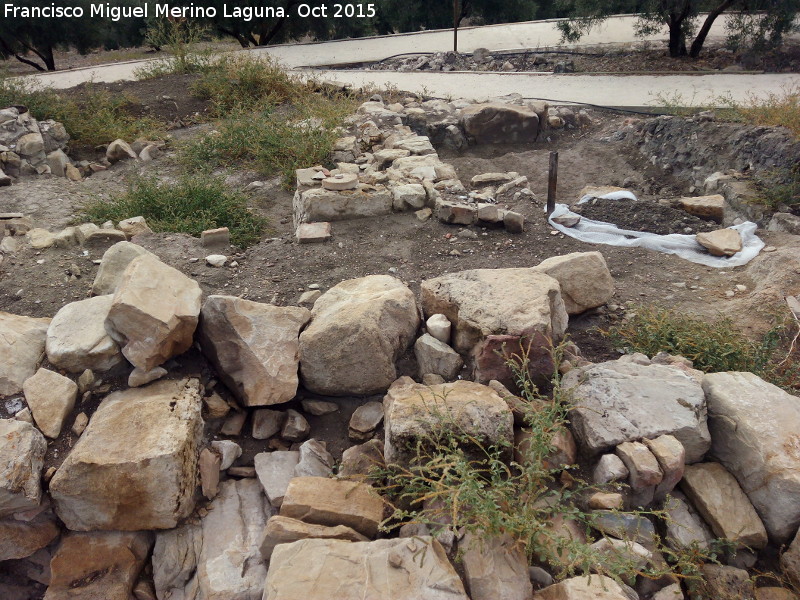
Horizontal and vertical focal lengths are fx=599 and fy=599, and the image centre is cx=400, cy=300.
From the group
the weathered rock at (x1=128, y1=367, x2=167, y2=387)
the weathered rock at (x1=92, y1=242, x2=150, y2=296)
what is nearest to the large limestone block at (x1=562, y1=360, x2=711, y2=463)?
the weathered rock at (x1=128, y1=367, x2=167, y2=387)

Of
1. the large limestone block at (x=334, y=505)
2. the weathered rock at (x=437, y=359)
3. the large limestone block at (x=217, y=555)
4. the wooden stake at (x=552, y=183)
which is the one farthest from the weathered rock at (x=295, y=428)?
the wooden stake at (x=552, y=183)

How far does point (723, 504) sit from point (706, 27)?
1008 cm

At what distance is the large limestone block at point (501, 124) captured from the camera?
8.04 m

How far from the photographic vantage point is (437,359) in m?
3.36

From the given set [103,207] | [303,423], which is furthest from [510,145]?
[303,423]

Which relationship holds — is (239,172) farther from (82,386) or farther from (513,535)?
(513,535)

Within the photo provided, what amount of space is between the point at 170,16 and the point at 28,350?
13690mm

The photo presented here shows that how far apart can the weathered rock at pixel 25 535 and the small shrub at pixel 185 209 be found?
9.65 ft

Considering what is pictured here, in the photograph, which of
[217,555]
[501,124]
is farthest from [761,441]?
[501,124]

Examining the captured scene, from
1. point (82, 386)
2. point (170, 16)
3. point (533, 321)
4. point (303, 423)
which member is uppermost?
point (170, 16)

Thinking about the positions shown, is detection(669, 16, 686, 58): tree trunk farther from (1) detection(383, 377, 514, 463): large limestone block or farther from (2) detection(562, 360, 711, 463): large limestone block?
(1) detection(383, 377, 514, 463): large limestone block

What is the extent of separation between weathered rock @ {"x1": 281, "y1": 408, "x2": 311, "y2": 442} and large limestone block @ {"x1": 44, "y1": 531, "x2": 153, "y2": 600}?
83 cm

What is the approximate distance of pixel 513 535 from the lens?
2375mm

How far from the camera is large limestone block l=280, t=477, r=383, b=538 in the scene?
265cm
